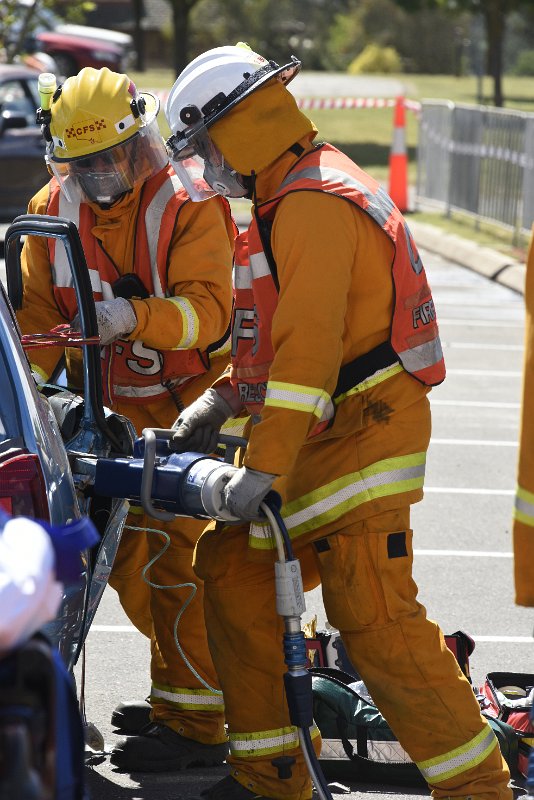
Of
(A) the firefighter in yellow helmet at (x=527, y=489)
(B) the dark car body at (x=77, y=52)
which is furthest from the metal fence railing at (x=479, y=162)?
(B) the dark car body at (x=77, y=52)

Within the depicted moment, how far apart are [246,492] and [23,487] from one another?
1.92 feet

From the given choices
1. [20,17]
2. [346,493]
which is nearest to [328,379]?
[346,493]

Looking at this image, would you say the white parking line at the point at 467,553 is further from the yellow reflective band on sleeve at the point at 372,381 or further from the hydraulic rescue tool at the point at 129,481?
the yellow reflective band on sleeve at the point at 372,381

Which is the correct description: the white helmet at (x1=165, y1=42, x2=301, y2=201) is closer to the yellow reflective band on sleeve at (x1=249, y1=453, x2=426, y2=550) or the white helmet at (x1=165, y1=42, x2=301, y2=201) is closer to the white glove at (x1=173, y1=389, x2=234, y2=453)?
the white glove at (x1=173, y1=389, x2=234, y2=453)

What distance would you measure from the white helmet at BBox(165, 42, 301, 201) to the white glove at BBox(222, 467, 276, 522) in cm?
82

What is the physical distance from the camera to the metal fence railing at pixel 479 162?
14961 millimetres

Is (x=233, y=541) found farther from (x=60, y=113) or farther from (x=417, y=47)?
(x=417, y=47)

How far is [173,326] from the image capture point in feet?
14.0

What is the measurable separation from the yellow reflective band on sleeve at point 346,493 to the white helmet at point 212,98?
82 centimetres

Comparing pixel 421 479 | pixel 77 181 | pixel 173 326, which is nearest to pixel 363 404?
pixel 421 479

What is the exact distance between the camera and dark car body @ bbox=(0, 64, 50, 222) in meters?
15.1

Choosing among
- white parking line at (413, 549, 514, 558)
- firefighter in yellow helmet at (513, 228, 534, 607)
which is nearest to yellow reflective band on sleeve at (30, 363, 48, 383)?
firefighter in yellow helmet at (513, 228, 534, 607)

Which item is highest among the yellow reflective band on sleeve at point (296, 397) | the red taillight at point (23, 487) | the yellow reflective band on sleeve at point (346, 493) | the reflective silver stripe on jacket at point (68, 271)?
the reflective silver stripe on jacket at point (68, 271)

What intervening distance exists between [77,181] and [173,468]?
4.07 ft
